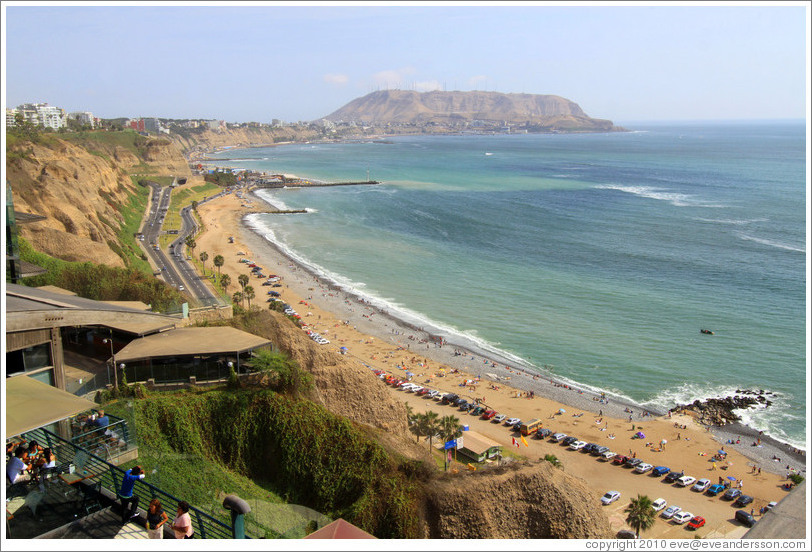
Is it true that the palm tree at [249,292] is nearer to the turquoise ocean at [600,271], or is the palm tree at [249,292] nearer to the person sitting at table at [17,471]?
the turquoise ocean at [600,271]

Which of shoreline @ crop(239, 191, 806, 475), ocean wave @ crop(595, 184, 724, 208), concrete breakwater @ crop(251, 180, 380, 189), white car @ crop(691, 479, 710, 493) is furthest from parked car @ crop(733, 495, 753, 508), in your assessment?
concrete breakwater @ crop(251, 180, 380, 189)

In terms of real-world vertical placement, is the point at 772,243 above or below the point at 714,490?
above

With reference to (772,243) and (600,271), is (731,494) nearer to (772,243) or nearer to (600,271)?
(600,271)

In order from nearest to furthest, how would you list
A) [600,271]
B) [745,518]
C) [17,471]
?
1. [17,471]
2. [745,518]
3. [600,271]

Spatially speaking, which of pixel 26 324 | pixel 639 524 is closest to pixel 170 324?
pixel 26 324

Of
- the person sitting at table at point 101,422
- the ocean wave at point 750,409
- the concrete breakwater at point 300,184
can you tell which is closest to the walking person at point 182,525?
the person sitting at table at point 101,422

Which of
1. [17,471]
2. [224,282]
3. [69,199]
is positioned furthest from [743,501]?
[69,199]
